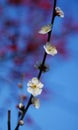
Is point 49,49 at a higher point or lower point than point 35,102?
higher

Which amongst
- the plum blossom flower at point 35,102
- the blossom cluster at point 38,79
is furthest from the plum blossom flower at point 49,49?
the plum blossom flower at point 35,102

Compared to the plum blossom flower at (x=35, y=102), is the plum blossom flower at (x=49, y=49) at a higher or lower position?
higher

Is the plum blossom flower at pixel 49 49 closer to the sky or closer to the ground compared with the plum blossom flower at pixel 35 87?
closer to the sky

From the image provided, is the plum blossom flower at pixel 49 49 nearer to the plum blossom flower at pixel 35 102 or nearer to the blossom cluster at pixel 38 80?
the blossom cluster at pixel 38 80

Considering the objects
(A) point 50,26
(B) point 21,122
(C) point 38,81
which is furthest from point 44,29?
(B) point 21,122

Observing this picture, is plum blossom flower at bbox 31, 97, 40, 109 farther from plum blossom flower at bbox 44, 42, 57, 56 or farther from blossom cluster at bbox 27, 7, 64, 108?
plum blossom flower at bbox 44, 42, 57, 56

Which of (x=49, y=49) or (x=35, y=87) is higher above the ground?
(x=49, y=49)

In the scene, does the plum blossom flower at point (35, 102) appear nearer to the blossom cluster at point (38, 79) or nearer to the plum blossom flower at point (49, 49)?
the blossom cluster at point (38, 79)

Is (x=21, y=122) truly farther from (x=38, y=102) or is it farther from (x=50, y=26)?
(x=50, y=26)
